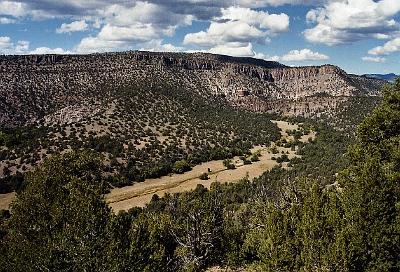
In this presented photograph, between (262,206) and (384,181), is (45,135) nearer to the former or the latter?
(262,206)

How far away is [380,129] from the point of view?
33.9 m

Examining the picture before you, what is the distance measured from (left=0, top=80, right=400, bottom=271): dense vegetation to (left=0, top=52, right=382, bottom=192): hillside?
55329 mm

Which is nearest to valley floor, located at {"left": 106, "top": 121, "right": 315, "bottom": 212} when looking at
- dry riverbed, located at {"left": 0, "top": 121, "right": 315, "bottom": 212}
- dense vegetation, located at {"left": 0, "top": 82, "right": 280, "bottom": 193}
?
dry riverbed, located at {"left": 0, "top": 121, "right": 315, "bottom": 212}

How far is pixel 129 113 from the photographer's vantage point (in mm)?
121875

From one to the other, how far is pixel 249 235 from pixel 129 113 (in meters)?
92.5

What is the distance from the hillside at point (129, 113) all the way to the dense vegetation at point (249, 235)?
55.3 m

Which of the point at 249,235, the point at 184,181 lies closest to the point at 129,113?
the point at 184,181

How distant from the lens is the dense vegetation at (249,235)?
21719 mm

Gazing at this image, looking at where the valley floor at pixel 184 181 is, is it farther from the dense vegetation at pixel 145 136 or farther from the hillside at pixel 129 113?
the hillside at pixel 129 113

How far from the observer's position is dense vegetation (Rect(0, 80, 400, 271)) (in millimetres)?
21719

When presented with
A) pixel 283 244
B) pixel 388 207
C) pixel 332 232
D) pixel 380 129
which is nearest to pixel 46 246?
pixel 283 244

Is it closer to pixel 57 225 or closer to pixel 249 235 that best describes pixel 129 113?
pixel 249 235

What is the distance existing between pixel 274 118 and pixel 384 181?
153 meters

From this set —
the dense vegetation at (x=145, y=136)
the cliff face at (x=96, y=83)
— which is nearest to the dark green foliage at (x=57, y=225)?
the dense vegetation at (x=145, y=136)
